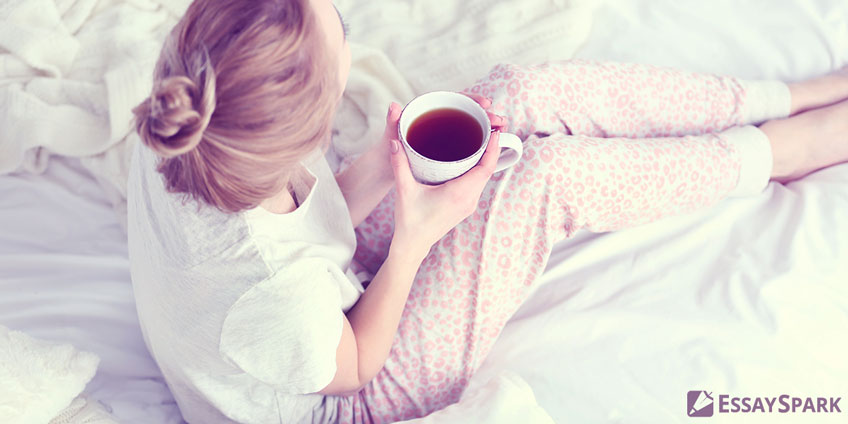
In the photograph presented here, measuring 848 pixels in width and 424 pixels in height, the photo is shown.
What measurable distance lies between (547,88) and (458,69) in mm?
261

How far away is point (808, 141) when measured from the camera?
1.00 meters

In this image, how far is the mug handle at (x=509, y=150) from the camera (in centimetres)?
70

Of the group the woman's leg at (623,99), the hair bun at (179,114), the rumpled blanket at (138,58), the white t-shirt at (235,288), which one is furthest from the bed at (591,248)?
the hair bun at (179,114)

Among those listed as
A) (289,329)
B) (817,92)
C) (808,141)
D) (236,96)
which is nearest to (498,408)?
(289,329)

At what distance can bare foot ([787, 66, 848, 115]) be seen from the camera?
1.04 m

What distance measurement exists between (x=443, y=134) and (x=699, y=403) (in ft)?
1.66

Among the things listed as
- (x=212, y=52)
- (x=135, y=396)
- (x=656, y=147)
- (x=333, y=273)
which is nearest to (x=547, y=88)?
(x=656, y=147)

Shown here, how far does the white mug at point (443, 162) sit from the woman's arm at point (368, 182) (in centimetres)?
15

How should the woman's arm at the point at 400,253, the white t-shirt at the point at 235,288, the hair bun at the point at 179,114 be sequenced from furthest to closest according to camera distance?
the woman's arm at the point at 400,253, the white t-shirt at the point at 235,288, the hair bun at the point at 179,114

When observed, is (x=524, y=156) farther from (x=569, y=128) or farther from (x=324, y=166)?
(x=324, y=166)

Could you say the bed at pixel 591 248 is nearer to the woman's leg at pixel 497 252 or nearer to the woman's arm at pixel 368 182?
the woman's leg at pixel 497 252

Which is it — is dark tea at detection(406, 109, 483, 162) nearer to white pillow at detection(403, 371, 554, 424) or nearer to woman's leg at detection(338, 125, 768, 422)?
woman's leg at detection(338, 125, 768, 422)

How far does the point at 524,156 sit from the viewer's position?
0.82 metres

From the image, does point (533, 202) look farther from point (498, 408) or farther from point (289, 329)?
point (289, 329)
